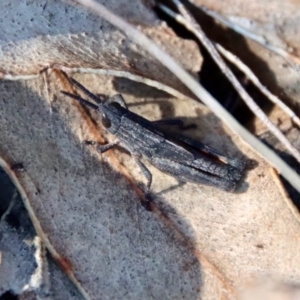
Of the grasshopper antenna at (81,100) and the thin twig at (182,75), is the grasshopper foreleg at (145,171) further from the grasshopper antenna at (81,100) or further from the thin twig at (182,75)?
the thin twig at (182,75)

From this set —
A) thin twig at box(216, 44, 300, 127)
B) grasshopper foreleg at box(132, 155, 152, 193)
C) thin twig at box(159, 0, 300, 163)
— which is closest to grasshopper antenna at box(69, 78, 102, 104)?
grasshopper foreleg at box(132, 155, 152, 193)

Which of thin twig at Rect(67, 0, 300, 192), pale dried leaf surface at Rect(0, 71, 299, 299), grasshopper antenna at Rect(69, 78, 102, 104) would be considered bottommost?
pale dried leaf surface at Rect(0, 71, 299, 299)

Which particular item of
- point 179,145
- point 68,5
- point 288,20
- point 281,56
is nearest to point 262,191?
point 179,145

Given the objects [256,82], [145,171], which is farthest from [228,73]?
[145,171]

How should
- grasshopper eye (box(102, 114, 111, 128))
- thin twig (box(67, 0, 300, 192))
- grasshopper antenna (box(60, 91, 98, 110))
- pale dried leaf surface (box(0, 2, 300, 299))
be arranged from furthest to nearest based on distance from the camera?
grasshopper eye (box(102, 114, 111, 128)), grasshopper antenna (box(60, 91, 98, 110)), pale dried leaf surface (box(0, 2, 300, 299)), thin twig (box(67, 0, 300, 192))

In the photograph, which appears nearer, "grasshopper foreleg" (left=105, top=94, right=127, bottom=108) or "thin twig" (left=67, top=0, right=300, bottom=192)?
"thin twig" (left=67, top=0, right=300, bottom=192)

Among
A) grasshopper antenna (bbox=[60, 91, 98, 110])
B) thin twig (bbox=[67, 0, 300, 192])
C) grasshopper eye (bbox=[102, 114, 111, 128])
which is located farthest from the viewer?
grasshopper eye (bbox=[102, 114, 111, 128])

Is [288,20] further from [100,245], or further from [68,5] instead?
[100,245]

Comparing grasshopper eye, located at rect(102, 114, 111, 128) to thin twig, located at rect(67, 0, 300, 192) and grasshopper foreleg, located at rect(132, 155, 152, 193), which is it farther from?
thin twig, located at rect(67, 0, 300, 192)
